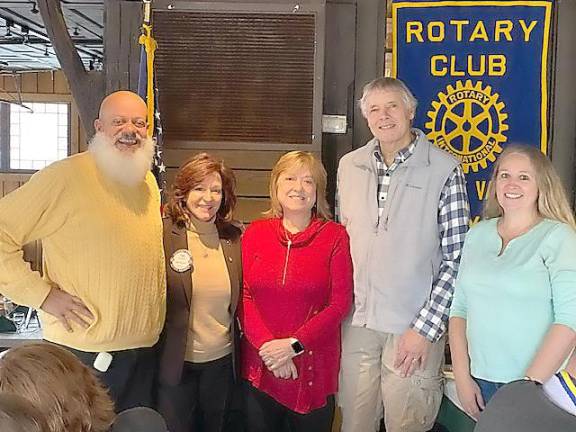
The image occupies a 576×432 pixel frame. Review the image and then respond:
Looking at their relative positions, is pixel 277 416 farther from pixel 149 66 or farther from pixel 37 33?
pixel 37 33

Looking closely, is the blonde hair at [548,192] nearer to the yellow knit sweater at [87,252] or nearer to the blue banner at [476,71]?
the blue banner at [476,71]

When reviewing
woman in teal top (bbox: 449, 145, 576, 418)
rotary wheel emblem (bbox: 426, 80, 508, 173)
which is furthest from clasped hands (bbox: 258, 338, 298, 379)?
rotary wheel emblem (bbox: 426, 80, 508, 173)

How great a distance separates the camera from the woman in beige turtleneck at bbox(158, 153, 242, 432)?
2.61 metres

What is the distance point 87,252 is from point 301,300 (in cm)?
71

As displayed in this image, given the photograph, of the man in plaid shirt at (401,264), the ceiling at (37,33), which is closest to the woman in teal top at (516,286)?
the man in plaid shirt at (401,264)

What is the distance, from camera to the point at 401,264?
2.55 m

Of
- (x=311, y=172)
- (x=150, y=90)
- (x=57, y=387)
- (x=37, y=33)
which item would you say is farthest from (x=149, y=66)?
(x=37, y=33)

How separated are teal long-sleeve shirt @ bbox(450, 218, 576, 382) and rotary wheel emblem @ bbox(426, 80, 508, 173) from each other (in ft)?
3.51

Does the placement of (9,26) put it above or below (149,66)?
above

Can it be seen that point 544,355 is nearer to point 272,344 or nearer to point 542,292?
point 542,292

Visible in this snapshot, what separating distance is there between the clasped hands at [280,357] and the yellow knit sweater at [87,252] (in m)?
0.37

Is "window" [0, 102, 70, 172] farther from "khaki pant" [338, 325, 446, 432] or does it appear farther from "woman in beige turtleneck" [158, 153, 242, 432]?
"khaki pant" [338, 325, 446, 432]

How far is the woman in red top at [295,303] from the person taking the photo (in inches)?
102

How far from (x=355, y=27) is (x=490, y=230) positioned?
136 centimetres
